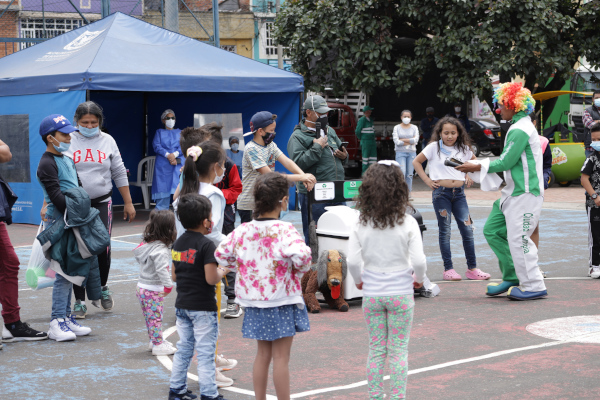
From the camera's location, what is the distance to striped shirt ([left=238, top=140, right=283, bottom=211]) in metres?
7.00

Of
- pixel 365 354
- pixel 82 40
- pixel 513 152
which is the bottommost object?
pixel 365 354

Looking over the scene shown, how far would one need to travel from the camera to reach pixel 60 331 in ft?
19.8

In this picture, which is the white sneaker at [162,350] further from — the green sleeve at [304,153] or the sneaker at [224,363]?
the green sleeve at [304,153]

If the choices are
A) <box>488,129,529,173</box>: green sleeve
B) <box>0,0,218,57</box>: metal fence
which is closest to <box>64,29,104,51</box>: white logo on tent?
<box>488,129,529,173</box>: green sleeve

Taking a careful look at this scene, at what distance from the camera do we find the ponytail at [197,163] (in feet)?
16.5

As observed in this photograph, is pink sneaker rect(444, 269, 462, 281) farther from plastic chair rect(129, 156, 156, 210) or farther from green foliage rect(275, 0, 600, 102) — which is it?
green foliage rect(275, 0, 600, 102)

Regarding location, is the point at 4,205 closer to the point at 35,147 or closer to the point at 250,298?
the point at 250,298

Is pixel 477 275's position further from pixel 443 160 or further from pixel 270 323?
pixel 270 323

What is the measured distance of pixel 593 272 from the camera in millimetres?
8188

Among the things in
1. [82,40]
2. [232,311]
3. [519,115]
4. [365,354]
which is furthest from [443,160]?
[82,40]

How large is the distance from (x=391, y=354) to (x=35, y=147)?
1076 cm

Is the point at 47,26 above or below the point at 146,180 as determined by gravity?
above

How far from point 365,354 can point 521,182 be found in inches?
99.0

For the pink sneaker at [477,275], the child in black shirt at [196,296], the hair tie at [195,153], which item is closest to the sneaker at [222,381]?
the child in black shirt at [196,296]
